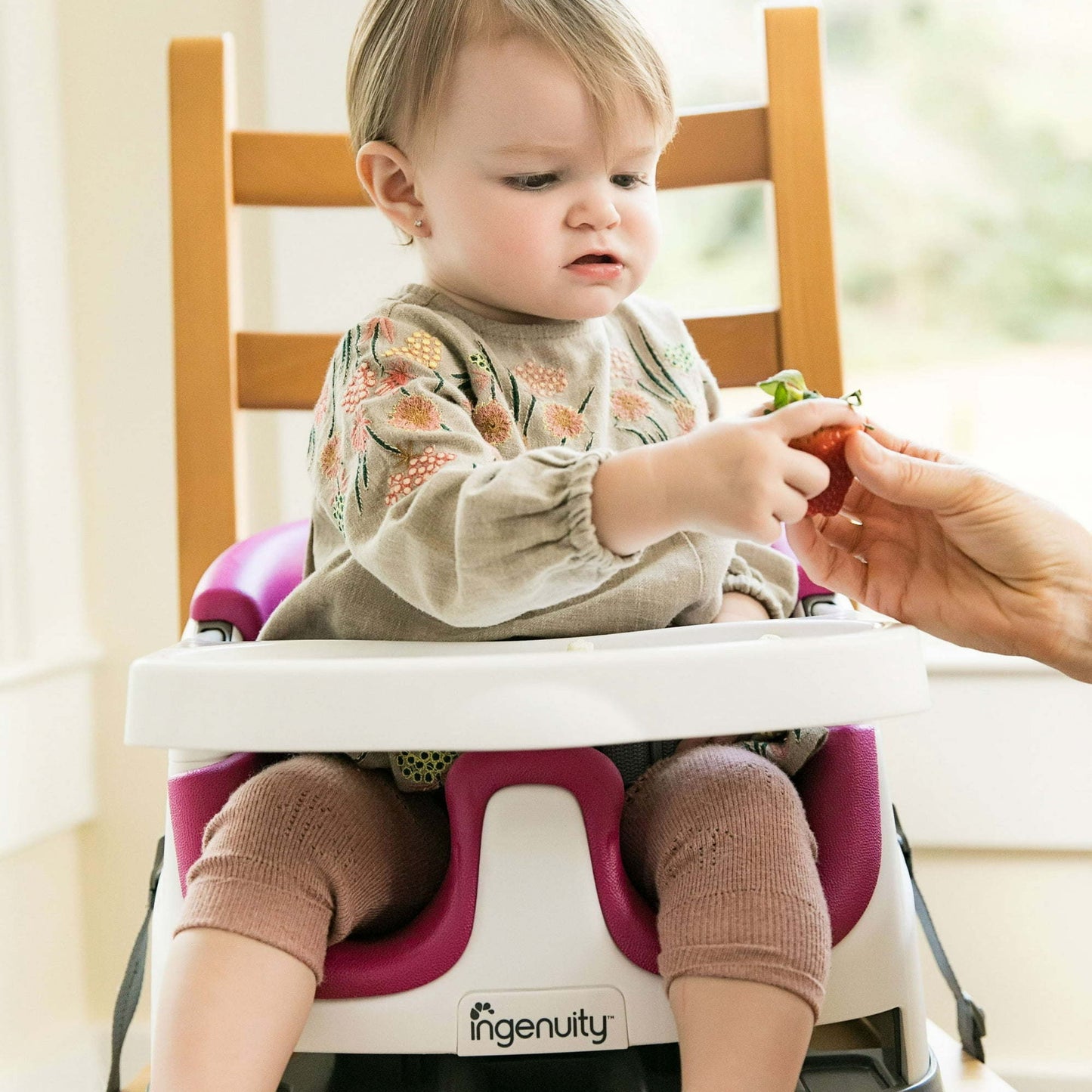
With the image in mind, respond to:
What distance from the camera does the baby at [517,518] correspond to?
1.94 feet

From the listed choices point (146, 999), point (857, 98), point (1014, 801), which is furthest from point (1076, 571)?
point (146, 999)

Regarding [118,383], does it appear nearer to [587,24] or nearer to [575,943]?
[587,24]

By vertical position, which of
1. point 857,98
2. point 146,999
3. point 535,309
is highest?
point 857,98

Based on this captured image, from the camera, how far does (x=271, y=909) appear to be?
0.62 m

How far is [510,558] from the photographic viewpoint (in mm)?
597

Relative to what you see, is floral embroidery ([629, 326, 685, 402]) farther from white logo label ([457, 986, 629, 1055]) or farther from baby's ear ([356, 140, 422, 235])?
white logo label ([457, 986, 629, 1055])

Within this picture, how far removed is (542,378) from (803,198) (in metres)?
0.32

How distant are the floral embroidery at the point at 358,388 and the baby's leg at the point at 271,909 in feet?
0.64

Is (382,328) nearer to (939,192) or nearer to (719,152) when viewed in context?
(719,152)

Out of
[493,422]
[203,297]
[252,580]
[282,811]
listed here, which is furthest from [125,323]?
[282,811]

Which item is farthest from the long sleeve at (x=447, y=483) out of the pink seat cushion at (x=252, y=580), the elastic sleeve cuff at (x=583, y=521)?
the pink seat cushion at (x=252, y=580)

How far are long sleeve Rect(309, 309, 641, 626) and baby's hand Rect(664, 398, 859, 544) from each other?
0.04m

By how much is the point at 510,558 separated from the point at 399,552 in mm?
77

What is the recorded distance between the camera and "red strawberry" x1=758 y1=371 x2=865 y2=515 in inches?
24.8
